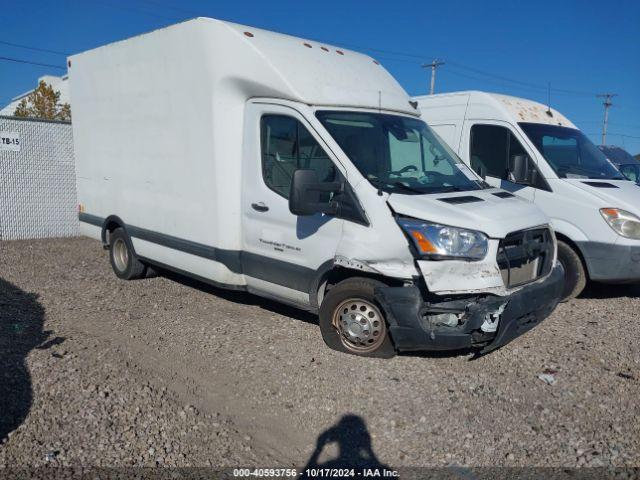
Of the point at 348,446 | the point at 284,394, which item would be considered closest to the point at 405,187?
the point at 284,394

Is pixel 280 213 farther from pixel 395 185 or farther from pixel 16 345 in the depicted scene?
pixel 16 345

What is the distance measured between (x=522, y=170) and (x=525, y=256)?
2433mm

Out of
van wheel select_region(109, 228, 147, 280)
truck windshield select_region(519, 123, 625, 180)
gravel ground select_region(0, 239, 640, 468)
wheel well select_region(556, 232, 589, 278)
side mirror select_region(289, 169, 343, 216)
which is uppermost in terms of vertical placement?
truck windshield select_region(519, 123, 625, 180)

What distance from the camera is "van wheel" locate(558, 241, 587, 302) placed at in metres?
6.67

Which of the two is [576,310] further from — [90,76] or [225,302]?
[90,76]

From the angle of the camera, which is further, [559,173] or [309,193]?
[559,173]

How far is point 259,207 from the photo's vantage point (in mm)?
5508

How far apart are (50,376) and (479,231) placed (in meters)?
3.55

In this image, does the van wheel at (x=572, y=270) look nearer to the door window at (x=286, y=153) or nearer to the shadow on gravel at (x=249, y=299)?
the shadow on gravel at (x=249, y=299)

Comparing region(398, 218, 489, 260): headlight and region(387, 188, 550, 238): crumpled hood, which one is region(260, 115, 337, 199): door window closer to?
region(387, 188, 550, 238): crumpled hood

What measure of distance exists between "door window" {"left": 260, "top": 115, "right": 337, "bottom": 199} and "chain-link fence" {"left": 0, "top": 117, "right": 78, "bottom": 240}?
7489mm

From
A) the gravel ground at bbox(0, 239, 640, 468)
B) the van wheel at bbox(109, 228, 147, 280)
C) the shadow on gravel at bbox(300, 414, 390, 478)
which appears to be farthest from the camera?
the van wheel at bbox(109, 228, 147, 280)

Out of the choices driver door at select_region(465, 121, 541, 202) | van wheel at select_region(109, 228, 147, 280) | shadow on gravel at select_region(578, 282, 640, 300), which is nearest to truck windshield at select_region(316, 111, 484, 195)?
driver door at select_region(465, 121, 541, 202)

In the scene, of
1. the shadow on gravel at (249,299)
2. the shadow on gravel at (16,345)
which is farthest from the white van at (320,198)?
the shadow on gravel at (16,345)
